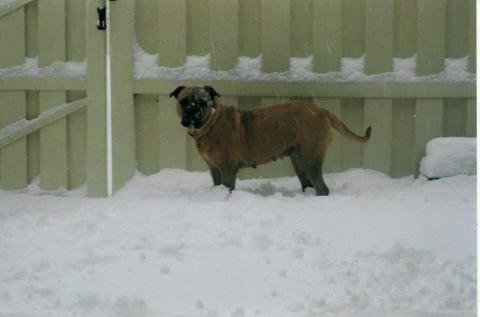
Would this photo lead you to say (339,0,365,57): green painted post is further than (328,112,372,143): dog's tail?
Yes

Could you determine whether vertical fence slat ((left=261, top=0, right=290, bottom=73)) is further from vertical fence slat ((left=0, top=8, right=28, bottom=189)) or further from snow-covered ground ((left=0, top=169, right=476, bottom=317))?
vertical fence slat ((left=0, top=8, right=28, bottom=189))

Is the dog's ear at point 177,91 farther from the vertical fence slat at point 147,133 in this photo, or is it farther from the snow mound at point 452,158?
the snow mound at point 452,158

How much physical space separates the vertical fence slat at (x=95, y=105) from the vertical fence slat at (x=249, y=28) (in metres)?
0.75

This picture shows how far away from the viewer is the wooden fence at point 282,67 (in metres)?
4.52

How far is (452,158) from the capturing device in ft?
14.2

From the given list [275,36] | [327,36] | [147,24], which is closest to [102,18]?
[147,24]

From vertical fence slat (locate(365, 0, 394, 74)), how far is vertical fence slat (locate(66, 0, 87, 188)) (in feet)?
5.09

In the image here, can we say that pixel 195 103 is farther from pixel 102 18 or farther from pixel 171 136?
pixel 102 18

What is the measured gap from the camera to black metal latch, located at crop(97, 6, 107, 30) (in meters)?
4.55

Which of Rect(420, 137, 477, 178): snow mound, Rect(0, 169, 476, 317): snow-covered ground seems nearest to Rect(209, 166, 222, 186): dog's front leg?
Rect(0, 169, 476, 317): snow-covered ground

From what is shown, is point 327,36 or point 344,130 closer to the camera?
point 344,130

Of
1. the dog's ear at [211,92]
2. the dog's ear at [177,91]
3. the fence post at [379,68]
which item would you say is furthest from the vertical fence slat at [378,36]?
the dog's ear at [177,91]

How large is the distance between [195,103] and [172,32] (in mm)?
623

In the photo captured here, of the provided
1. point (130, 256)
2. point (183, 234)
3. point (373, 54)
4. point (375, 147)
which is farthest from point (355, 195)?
point (130, 256)
